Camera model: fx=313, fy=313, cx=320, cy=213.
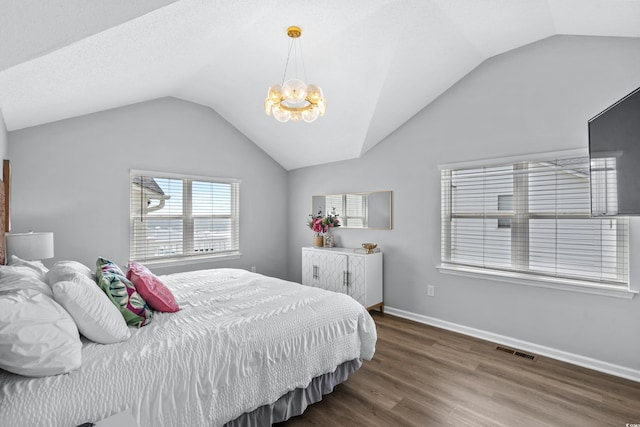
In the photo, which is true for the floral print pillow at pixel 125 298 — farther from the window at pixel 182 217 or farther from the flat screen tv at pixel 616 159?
the flat screen tv at pixel 616 159

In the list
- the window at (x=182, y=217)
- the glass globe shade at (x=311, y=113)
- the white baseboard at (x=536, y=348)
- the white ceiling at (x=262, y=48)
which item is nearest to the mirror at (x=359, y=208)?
the white ceiling at (x=262, y=48)

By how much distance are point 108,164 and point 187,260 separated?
1.50 metres

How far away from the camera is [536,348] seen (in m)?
2.90

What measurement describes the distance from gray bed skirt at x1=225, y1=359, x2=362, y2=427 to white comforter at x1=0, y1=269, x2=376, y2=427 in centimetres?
10

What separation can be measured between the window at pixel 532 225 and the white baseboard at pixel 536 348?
2.12 ft

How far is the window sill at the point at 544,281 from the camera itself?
99.1 inches

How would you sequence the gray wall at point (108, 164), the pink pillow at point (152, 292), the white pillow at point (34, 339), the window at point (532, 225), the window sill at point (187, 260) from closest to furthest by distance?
the white pillow at point (34, 339)
the pink pillow at point (152, 292)
the window at point (532, 225)
the gray wall at point (108, 164)
the window sill at point (187, 260)

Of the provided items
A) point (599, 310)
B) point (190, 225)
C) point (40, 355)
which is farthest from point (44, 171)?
point (599, 310)

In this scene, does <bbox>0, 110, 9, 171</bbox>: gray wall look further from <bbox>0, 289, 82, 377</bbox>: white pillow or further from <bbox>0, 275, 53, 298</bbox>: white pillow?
<bbox>0, 289, 82, 377</bbox>: white pillow

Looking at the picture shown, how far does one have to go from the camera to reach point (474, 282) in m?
3.31

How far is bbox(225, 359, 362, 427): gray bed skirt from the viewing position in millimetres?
1760

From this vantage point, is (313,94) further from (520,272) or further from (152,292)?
(520,272)

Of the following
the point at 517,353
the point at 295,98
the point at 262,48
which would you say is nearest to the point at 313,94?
the point at 295,98

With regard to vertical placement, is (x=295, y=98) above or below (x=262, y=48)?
below
